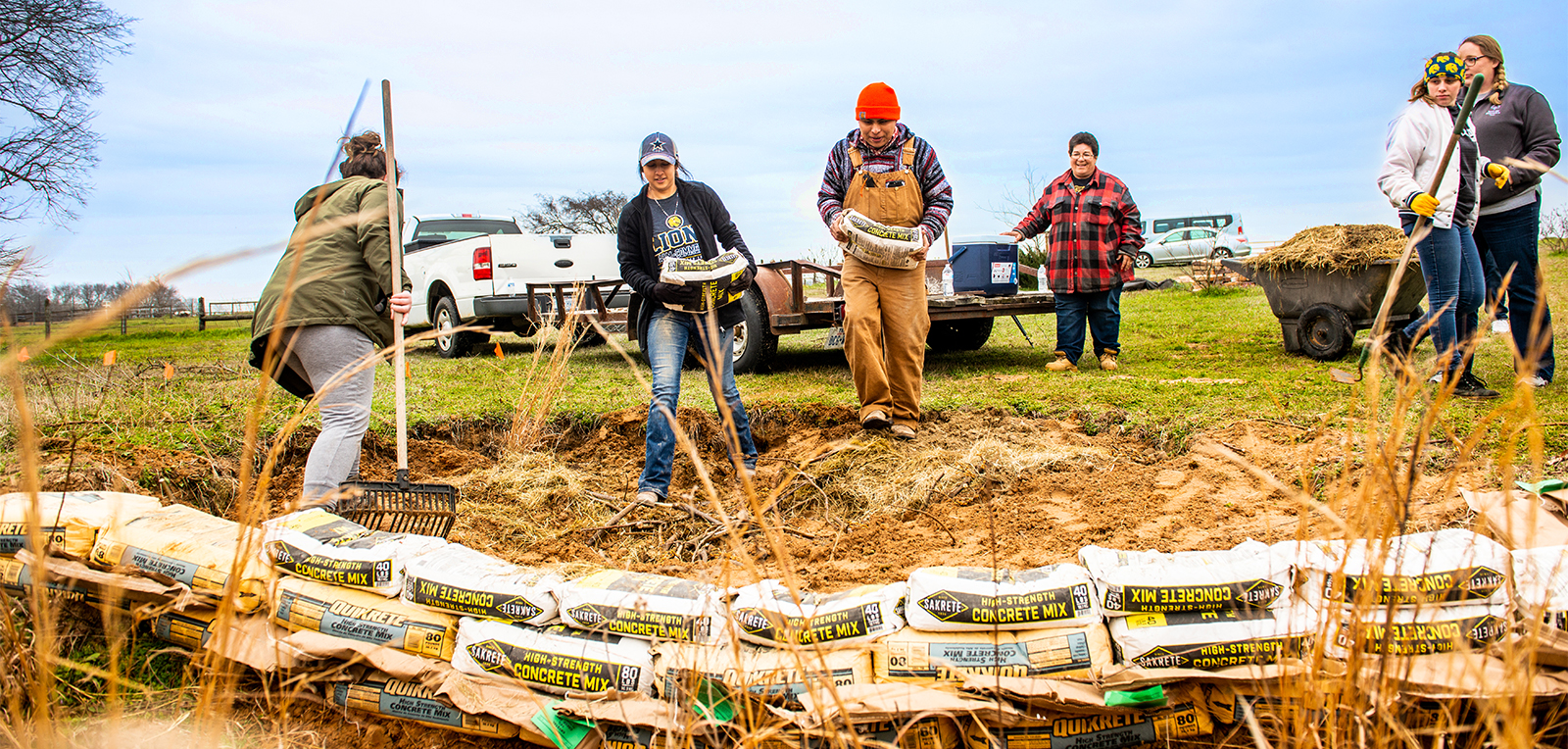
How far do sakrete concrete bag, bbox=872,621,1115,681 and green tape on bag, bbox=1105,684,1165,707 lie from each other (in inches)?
2.5

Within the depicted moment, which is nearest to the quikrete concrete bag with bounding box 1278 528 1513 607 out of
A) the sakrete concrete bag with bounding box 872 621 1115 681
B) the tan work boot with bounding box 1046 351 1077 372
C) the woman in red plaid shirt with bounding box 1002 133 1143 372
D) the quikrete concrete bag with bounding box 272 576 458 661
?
the sakrete concrete bag with bounding box 872 621 1115 681

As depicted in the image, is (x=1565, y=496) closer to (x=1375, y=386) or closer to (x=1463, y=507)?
(x=1463, y=507)

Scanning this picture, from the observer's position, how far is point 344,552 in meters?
2.61

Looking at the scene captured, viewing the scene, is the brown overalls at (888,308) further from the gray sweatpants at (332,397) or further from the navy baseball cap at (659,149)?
the gray sweatpants at (332,397)

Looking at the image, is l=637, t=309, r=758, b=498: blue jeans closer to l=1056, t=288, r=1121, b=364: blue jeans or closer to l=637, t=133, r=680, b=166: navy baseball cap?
l=637, t=133, r=680, b=166: navy baseball cap

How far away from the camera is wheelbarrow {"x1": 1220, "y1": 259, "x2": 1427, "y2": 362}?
20.5 feet

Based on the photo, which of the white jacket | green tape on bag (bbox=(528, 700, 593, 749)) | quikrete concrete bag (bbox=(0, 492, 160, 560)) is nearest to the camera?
green tape on bag (bbox=(528, 700, 593, 749))

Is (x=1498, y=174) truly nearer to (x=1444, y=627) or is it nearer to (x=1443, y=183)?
(x=1443, y=183)

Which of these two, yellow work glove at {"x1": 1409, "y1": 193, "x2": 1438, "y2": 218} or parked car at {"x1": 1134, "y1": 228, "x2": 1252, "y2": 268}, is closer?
yellow work glove at {"x1": 1409, "y1": 193, "x2": 1438, "y2": 218}

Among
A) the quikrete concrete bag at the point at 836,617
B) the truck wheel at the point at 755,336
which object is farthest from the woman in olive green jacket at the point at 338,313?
the truck wheel at the point at 755,336

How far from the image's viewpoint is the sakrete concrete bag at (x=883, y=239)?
455 centimetres

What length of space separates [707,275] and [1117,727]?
240cm

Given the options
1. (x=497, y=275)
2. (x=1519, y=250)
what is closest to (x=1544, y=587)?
(x=1519, y=250)

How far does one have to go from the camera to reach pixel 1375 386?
1381 mm
